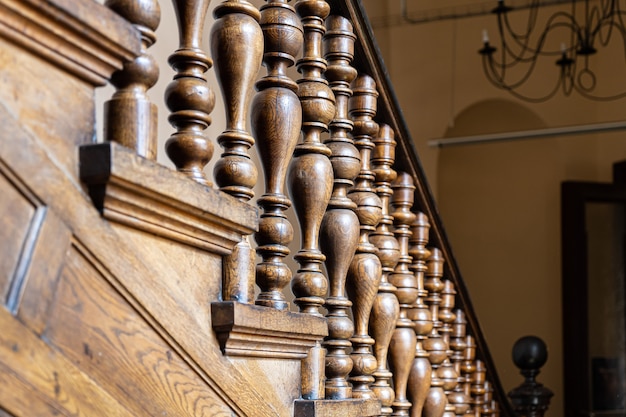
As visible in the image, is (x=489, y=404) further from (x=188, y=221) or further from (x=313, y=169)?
(x=188, y=221)

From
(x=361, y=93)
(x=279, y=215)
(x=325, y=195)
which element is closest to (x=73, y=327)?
(x=279, y=215)

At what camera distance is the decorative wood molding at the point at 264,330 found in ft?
4.17

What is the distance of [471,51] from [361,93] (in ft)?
19.1

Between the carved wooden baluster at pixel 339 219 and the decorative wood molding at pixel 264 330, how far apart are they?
0.49 feet

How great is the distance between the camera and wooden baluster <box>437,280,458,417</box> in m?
2.58

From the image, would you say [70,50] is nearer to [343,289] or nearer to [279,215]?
[279,215]

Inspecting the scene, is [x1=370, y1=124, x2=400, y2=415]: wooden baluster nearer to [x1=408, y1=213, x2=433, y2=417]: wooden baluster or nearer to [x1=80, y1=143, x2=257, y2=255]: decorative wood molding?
[x1=408, y1=213, x2=433, y2=417]: wooden baluster

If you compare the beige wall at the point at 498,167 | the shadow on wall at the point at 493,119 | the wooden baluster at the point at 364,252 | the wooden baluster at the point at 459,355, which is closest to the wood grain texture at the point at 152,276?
the wooden baluster at the point at 364,252

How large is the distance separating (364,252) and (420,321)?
0.50 metres

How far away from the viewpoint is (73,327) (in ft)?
3.32

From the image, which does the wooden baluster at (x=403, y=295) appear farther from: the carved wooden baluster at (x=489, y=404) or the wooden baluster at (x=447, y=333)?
the carved wooden baluster at (x=489, y=404)

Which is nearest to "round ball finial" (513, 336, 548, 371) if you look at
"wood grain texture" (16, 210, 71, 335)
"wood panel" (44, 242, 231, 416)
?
"wood panel" (44, 242, 231, 416)

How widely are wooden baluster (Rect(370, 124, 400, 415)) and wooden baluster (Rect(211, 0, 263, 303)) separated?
644 mm

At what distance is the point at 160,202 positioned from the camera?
3.75 ft
